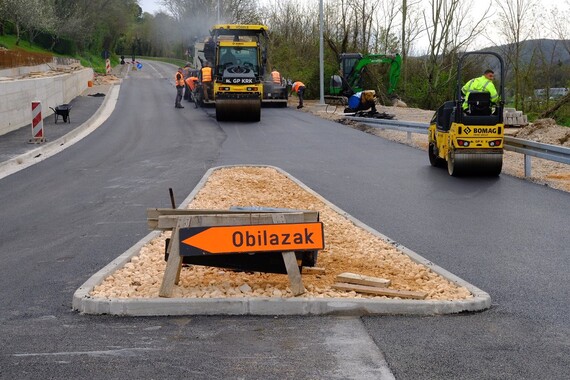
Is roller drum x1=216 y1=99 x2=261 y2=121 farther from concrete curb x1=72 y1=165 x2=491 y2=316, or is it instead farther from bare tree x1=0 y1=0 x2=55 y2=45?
bare tree x1=0 y1=0 x2=55 y2=45

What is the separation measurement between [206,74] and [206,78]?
399 mm

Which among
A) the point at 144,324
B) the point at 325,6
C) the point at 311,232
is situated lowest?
the point at 144,324

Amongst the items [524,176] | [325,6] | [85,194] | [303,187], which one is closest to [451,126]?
[524,176]

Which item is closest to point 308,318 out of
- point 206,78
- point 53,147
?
point 53,147

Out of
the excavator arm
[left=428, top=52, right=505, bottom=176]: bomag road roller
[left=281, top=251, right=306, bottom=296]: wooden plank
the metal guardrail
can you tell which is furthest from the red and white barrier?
the excavator arm

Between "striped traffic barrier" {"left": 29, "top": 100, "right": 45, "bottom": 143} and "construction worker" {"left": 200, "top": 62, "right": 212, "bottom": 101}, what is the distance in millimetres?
13116

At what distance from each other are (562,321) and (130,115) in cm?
2854

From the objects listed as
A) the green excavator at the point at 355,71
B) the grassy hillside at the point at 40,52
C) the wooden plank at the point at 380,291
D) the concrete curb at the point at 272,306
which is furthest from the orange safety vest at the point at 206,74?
the concrete curb at the point at 272,306

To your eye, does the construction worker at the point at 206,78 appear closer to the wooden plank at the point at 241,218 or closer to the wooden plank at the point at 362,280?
the wooden plank at the point at 362,280

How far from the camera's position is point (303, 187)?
548 inches

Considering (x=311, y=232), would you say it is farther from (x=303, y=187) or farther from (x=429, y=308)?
(x=303, y=187)

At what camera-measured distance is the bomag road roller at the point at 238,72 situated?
29016 mm

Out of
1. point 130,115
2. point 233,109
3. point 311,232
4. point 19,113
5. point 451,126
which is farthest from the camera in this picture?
point 130,115

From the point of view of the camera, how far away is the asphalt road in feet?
17.2
